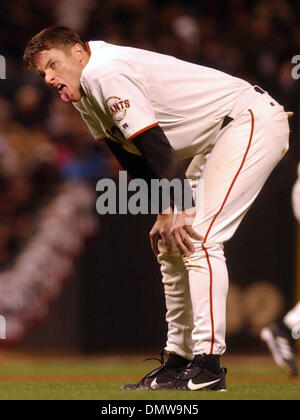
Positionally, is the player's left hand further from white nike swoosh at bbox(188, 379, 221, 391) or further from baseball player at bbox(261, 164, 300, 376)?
baseball player at bbox(261, 164, 300, 376)

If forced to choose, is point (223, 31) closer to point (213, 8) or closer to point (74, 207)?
point (213, 8)

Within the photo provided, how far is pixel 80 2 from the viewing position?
32.6ft

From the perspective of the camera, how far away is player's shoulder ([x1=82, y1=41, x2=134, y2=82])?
14.0 feet

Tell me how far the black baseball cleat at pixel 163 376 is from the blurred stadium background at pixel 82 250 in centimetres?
274

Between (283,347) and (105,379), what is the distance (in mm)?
1107

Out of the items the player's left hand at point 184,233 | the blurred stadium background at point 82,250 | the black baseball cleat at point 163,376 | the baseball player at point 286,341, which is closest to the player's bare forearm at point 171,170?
the player's left hand at point 184,233

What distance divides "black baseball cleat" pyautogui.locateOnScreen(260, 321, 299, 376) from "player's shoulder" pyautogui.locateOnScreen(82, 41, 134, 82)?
228cm

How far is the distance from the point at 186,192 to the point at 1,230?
365 centimetres

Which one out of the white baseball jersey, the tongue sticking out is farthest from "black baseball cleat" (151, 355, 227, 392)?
the tongue sticking out

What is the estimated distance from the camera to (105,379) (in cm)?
565

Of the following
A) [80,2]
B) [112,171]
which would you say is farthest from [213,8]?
[112,171]

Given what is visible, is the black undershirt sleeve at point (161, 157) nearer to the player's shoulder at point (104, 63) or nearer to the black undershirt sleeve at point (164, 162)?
the black undershirt sleeve at point (164, 162)

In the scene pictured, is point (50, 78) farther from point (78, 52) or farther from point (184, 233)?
point (184, 233)

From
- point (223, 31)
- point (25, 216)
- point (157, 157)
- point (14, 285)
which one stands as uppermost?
point (223, 31)
